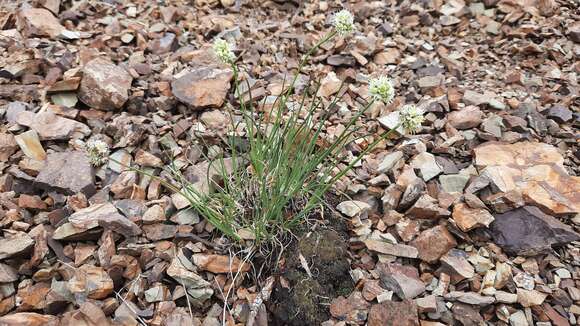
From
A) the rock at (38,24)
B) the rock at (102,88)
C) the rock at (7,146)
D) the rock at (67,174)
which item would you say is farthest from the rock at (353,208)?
the rock at (38,24)

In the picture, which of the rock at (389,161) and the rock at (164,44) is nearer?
the rock at (389,161)

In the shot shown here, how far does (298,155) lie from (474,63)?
213cm

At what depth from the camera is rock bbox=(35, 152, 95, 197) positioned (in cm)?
255

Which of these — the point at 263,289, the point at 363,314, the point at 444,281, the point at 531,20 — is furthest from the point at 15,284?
the point at 531,20

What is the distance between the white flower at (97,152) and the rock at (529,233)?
82.5 inches

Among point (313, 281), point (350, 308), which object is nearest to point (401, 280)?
point (350, 308)

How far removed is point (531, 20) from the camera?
3920 millimetres

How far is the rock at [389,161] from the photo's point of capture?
2754mm

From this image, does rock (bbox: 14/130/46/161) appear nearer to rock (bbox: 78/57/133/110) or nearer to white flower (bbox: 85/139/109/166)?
white flower (bbox: 85/139/109/166)

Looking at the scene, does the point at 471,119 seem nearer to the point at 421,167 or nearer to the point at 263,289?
the point at 421,167

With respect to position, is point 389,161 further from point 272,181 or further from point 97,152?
point 97,152

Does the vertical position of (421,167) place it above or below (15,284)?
above

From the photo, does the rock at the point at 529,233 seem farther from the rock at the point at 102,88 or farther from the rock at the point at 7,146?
the rock at the point at 7,146

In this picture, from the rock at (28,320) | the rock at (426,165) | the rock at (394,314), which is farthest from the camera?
the rock at (426,165)
